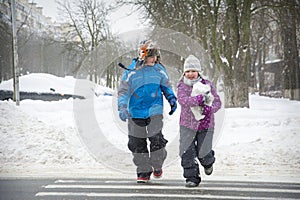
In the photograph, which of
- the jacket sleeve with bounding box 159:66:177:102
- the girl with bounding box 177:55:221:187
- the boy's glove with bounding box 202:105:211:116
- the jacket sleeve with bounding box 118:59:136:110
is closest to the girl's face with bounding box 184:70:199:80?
the girl with bounding box 177:55:221:187

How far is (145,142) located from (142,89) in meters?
0.70

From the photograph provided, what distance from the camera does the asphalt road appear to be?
160 inches

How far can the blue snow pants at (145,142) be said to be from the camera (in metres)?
4.50

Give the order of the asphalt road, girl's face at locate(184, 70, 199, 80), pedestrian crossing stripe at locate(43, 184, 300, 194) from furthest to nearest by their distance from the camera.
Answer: girl's face at locate(184, 70, 199, 80)
pedestrian crossing stripe at locate(43, 184, 300, 194)
the asphalt road

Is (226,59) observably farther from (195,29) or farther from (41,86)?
(41,86)

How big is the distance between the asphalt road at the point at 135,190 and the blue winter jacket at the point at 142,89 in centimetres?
91

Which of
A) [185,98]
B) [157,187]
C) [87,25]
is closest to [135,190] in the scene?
[157,187]

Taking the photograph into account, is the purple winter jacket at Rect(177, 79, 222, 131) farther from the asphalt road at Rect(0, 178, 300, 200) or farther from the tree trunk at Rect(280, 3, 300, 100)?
the tree trunk at Rect(280, 3, 300, 100)

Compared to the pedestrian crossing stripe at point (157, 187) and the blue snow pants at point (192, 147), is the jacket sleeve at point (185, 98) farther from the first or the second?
the pedestrian crossing stripe at point (157, 187)

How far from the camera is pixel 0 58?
54.0 feet

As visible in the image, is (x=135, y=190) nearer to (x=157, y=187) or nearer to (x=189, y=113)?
(x=157, y=187)

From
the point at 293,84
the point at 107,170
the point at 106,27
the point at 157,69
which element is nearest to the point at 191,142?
the point at 157,69

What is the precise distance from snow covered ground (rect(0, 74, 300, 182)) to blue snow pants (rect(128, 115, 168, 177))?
0.48 metres

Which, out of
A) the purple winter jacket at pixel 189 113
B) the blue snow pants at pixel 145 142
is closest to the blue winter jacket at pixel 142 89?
the blue snow pants at pixel 145 142
